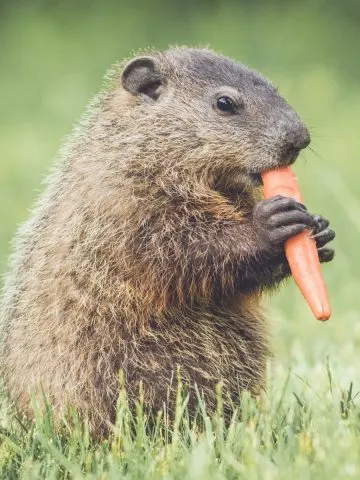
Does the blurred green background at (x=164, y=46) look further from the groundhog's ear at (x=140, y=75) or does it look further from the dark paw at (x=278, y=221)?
the dark paw at (x=278, y=221)

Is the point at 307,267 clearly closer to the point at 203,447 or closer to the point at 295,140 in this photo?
the point at 295,140

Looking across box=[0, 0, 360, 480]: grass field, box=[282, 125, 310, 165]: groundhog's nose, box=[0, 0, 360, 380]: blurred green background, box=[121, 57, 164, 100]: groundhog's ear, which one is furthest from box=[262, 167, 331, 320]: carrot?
box=[0, 0, 360, 380]: blurred green background

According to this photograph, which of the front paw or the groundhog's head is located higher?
the groundhog's head

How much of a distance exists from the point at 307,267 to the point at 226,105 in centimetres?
86

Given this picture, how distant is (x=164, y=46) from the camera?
1376 cm

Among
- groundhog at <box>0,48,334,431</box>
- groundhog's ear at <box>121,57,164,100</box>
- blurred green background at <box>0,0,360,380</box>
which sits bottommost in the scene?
groundhog at <box>0,48,334,431</box>

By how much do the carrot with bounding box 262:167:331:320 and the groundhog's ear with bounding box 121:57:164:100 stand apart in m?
0.81

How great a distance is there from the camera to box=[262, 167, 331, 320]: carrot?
455cm

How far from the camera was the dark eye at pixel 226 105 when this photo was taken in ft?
16.4

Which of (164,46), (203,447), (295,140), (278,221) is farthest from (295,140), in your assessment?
(164,46)

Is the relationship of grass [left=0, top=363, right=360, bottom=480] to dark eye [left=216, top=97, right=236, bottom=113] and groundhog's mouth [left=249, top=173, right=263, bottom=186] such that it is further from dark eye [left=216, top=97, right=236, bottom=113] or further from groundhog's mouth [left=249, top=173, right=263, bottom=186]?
dark eye [left=216, top=97, right=236, bottom=113]

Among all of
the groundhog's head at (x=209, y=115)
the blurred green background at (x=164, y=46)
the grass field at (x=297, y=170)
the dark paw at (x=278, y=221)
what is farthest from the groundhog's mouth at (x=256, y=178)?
the blurred green background at (x=164, y=46)

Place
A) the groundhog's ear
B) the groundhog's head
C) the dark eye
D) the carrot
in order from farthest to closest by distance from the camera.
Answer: the groundhog's ear → the dark eye → the groundhog's head → the carrot

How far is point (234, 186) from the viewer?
4926 millimetres
